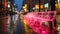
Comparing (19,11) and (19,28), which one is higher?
(19,11)

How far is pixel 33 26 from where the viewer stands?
2.56 meters

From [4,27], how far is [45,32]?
36 cm

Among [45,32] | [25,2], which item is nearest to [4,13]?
[25,2]

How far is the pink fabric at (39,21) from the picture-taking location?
8.16ft

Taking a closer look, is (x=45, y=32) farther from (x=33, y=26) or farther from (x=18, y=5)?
(x=18, y=5)

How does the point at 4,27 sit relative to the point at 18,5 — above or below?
below

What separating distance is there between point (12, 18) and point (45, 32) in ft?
1.02

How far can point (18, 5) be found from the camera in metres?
2.53

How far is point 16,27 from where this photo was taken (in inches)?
101

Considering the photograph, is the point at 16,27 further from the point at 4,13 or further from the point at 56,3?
the point at 56,3

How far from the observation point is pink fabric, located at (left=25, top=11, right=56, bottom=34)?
249cm

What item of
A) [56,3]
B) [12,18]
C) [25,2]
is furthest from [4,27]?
[56,3]

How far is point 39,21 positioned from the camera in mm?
2520

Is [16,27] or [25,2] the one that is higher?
[25,2]
